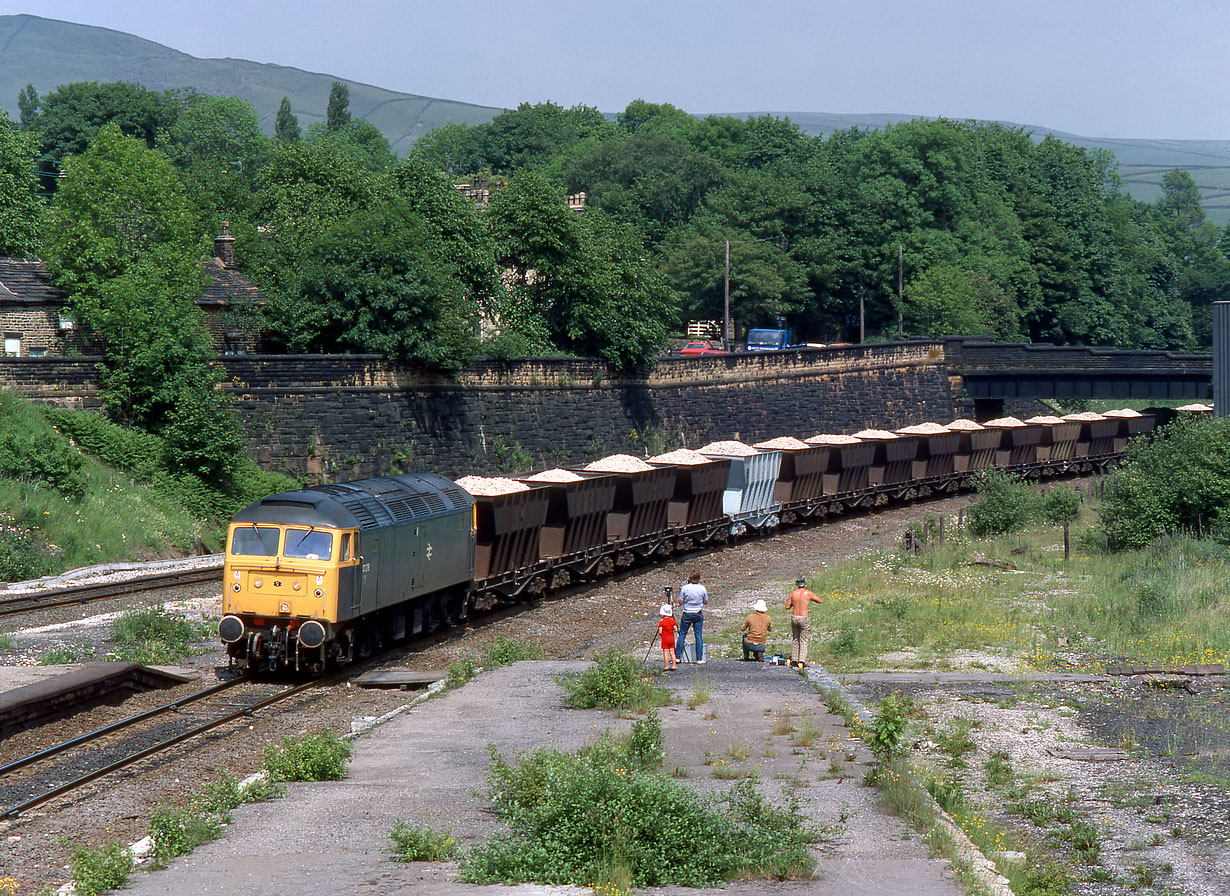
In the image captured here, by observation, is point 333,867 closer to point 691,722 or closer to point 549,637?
point 691,722

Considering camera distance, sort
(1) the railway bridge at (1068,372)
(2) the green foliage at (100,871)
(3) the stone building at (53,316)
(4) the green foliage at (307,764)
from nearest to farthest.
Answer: (2) the green foliage at (100,871)
(4) the green foliage at (307,764)
(3) the stone building at (53,316)
(1) the railway bridge at (1068,372)

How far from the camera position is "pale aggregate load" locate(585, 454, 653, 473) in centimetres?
3759

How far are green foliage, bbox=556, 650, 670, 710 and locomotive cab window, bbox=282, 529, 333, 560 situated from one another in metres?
5.06

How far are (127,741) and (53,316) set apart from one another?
112ft

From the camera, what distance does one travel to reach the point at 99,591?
29984 mm

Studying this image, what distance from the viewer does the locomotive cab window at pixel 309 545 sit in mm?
21797

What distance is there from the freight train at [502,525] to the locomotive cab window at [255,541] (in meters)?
0.02

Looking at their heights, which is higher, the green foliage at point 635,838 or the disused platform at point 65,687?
the green foliage at point 635,838

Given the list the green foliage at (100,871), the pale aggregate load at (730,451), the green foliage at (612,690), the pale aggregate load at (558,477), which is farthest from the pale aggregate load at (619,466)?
the green foliage at (100,871)

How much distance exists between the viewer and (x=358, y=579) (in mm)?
22422

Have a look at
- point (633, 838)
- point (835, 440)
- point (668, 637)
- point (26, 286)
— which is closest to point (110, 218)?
point (26, 286)

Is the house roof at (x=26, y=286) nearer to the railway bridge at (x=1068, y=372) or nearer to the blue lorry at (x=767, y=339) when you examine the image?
the blue lorry at (x=767, y=339)

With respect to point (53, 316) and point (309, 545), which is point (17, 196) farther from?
point (309, 545)

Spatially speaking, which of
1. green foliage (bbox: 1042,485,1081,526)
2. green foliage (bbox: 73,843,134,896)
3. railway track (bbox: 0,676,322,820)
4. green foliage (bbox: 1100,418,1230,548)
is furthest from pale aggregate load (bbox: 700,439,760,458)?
green foliage (bbox: 73,843,134,896)
